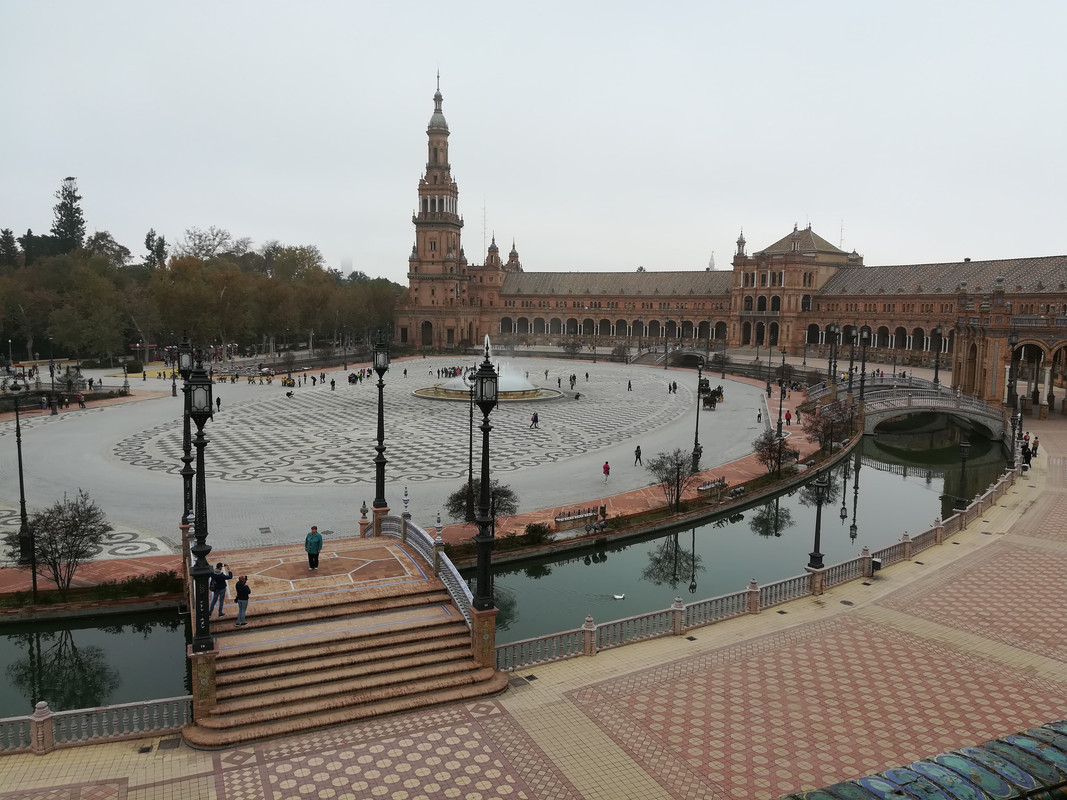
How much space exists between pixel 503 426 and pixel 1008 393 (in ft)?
102

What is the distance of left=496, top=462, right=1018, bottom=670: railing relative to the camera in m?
14.1

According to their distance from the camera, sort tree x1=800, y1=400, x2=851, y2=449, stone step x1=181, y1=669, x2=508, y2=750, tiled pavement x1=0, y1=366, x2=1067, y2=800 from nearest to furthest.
Answer: tiled pavement x1=0, y1=366, x2=1067, y2=800, stone step x1=181, y1=669, x2=508, y2=750, tree x1=800, y1=400, x2=851, y2=449

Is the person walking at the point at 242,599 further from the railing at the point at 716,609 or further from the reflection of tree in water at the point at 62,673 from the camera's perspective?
the railing at the point at 716,609

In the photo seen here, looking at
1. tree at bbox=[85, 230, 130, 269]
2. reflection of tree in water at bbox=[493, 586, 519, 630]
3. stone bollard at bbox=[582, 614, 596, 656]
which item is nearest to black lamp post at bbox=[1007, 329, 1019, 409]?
reflection of tree in water at bbox=[493, 586, 519, 630]

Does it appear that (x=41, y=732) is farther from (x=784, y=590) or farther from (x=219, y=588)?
(x=784, y=590)

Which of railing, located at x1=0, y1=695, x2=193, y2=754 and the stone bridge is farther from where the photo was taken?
the stone bridge

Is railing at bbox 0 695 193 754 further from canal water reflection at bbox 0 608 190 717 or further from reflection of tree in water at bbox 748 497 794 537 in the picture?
reflection of tree in water at bbox 748 497 794 537

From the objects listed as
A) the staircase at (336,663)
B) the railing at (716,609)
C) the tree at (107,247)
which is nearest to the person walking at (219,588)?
the staircase at (336,663)

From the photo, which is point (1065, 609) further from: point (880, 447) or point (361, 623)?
point (880, 447)

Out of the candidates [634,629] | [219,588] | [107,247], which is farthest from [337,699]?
[107,247]

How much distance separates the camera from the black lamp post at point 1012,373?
4516 cm

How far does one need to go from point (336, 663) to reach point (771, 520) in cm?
1939

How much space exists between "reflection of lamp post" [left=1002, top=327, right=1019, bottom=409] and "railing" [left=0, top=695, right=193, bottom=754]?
4636cm

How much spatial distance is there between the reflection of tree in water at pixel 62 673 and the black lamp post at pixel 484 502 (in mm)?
8034
